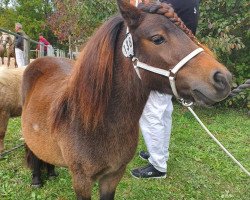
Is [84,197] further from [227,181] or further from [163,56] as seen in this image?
[227,181]

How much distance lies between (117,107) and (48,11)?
4105cm

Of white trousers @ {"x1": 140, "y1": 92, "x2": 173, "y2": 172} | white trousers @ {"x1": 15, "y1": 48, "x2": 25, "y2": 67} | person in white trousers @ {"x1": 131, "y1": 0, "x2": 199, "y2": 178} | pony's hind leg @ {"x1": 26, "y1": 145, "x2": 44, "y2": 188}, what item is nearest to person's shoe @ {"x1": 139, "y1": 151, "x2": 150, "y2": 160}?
person in white trousers @ {"x1": 131, "y1": 0, "x2": 199, "y2": 178}

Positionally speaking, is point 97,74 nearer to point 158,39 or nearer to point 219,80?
point 158,39

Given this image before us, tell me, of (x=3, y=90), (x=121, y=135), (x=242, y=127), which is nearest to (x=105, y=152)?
(x=121, y=135)

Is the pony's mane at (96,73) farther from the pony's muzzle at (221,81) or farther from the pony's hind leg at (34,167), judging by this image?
the pony's hind leg at (34,167)

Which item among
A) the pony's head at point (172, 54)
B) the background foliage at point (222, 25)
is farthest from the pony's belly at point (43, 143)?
the background foliage at point (222, 25)

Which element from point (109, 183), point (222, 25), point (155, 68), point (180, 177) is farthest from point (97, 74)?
point (222, 25)

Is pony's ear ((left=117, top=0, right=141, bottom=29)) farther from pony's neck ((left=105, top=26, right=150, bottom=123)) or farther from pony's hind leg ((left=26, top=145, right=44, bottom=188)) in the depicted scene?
pony's hind leg ((left=26, top=145, right=44, bottom=188))

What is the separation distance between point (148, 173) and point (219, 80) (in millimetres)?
2367

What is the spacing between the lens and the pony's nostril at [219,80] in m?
1.70

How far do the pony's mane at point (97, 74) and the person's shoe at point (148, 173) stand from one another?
1840mm

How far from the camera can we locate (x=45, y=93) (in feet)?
9.25

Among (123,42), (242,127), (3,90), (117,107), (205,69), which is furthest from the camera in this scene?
(242,127)

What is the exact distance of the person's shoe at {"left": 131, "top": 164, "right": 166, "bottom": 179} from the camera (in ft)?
12.7
